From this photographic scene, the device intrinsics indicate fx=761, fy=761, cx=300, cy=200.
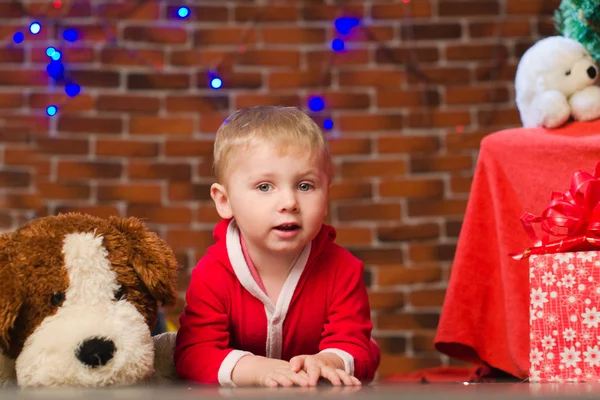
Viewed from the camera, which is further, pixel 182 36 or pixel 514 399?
pixel 182 36

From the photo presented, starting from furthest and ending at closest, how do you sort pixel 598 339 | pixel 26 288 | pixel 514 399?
pixel 598 339
pixel 26 288
pixel 514 399

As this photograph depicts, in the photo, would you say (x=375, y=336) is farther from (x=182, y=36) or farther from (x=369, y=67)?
(x=182, y=36)

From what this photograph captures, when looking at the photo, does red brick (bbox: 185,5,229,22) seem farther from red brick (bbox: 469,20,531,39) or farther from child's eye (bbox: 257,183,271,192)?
child's eye (bbox: 257,183,271,192)

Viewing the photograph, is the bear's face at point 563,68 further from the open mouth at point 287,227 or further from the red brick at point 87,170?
the red brick at point 87,170

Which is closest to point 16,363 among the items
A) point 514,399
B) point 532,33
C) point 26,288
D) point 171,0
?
point 26,288

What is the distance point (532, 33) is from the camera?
2.29 metres

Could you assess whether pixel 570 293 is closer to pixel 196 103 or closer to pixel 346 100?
pixel 346 100

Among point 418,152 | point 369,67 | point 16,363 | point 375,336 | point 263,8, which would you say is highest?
point 263,8

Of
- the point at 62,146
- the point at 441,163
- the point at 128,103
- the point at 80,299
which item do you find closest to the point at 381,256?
the point at 441,163

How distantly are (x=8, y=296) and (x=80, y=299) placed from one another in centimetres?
9

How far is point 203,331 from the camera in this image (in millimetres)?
1190

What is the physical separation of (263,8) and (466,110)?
69 cm

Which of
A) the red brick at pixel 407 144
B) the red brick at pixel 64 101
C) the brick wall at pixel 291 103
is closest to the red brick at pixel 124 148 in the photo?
the brick wall at pixel 291 103

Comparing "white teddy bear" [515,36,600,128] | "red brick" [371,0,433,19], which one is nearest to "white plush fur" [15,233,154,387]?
"white teddy bear" [515,36,600,128]
